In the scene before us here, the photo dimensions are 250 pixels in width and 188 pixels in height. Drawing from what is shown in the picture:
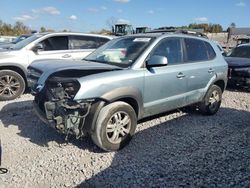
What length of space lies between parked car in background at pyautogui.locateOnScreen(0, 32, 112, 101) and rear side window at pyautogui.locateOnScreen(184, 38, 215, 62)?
409 cm

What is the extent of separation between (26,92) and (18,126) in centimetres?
323

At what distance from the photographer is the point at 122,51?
5.35 m

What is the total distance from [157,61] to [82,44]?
5.14 meters

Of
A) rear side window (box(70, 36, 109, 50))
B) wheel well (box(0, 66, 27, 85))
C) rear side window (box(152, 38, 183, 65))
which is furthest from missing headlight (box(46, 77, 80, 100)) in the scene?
rear side window (box(70, 36, 109, 50))

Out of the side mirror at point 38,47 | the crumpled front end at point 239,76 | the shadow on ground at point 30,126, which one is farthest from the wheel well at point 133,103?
the crumpled front end at point 239,76

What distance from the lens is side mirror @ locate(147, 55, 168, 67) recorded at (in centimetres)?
488

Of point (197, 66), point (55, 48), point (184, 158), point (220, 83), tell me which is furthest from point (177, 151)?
point (55, 48)

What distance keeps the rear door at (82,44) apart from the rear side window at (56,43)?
0.16m

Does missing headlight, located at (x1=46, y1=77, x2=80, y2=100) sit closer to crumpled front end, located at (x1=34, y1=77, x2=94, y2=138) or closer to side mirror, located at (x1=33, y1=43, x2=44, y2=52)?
crumpled front end, located at (x1=34, y1=77, x2=94, y2=138)

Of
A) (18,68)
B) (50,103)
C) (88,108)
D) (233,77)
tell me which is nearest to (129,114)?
(88,108)

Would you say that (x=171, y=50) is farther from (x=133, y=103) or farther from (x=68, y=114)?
(x=68, y=114)

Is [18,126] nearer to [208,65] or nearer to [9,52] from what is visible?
[9,52]

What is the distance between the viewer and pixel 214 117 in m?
6.77

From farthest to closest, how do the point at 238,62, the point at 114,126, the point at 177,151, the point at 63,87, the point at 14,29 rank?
the point at 14,29
the point at 238,62
the point at 177,151
the point at 114,126
the point at 63,87
